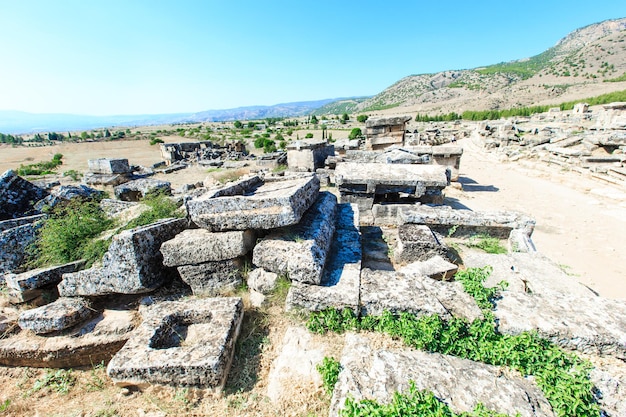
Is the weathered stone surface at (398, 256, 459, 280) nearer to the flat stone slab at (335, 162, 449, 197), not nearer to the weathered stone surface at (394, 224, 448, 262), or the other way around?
the weathered stone surface at (394, 224, 448, 262)

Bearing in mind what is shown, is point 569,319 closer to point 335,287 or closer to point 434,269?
point 434,269

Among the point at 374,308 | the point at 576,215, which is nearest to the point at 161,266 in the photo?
the point at 374,308

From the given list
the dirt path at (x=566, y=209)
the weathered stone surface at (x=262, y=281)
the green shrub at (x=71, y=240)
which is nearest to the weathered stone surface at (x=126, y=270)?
the green shrub at (x=71, y=240)

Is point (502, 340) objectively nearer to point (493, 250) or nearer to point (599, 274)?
point (493, 250)

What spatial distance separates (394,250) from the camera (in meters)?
4.12

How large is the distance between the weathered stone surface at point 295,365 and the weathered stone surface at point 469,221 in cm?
276

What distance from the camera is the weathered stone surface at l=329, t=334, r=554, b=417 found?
1.75 meters

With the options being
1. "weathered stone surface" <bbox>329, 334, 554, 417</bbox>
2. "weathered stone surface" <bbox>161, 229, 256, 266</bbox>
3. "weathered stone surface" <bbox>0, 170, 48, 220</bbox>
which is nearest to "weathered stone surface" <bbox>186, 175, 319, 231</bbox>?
"weathered stone surface" <bbox>161, 229, 256, 266</bbox>

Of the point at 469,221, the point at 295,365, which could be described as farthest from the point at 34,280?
the point at 469,221

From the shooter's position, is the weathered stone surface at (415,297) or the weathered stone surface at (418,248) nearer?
the weathered stone surface at (415,297)

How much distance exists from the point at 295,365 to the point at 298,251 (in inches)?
39.2

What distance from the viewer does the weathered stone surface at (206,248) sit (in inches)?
117

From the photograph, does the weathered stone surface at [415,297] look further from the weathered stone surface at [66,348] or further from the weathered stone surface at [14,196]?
the weathered stone surface at [14,196]

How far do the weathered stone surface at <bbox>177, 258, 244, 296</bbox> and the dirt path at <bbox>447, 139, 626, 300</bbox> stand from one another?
15.1ft
